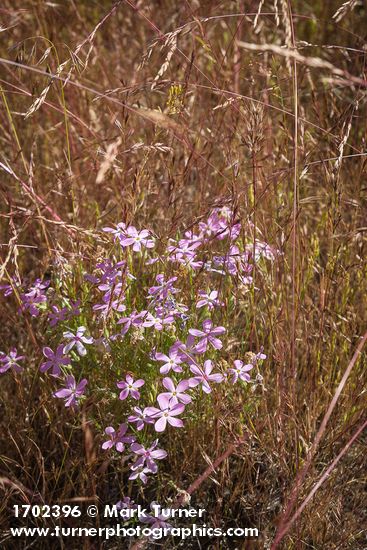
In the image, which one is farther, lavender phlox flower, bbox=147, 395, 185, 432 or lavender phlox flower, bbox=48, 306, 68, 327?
lavender phlox flower, bbox=48, 306, 68, 327

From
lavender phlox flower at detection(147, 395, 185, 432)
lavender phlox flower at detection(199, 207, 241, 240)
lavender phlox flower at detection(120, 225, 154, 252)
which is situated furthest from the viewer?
lavender phlox flower at detection(199, 207, 241, 240)

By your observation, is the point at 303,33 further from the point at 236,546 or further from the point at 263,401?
the point at 236,546

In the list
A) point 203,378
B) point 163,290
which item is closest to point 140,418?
point 203,378

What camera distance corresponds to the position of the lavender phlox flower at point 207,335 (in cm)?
157

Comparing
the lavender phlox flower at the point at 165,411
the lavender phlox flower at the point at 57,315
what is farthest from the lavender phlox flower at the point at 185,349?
the lavender phlox flower at the point at 57,315

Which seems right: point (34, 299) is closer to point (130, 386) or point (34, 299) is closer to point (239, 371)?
point (130, 386)

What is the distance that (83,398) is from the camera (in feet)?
5.49

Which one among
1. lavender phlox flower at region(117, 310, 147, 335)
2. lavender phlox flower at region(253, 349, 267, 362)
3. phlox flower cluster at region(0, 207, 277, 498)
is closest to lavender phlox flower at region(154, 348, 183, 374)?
phlox flower cluster at region(0, 207, 277, 498)

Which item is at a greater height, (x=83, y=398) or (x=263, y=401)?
(x=83, y=398)

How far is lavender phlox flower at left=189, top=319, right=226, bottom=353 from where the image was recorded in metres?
1.57

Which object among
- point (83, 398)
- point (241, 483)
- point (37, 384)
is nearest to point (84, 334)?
point (83, 398)

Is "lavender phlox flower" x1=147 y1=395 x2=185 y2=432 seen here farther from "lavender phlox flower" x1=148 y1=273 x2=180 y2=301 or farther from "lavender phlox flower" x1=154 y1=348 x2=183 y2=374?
"lavender phlox flower" x1=148 y1=273 x2=180 y2=301

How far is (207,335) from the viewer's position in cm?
161

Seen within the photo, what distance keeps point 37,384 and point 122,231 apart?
23.8 inches
